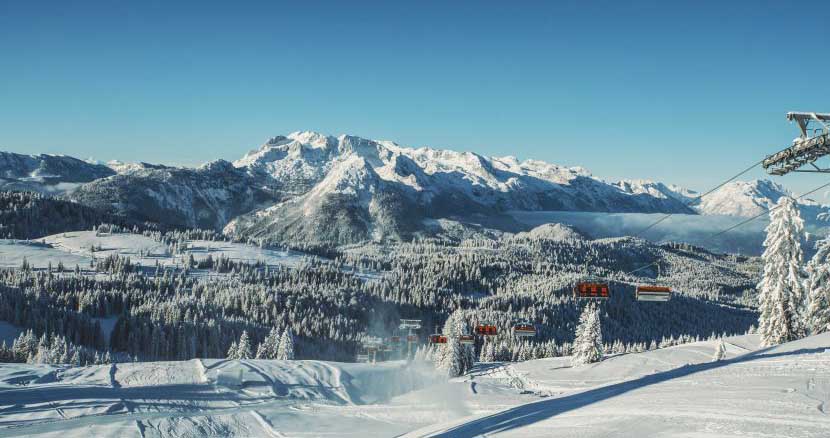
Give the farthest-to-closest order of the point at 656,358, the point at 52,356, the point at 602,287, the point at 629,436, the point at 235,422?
the point at 52,356
the point at 656,358
the point at 602,287
the point at 235,422
the point at 629,436

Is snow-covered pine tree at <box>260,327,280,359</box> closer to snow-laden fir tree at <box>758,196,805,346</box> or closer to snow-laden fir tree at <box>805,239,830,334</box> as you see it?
snow-laden fir tree at <box>758,196,805,346</box>

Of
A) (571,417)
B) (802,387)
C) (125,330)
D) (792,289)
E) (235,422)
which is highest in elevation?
(792,289)

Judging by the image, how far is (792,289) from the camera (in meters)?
59.4

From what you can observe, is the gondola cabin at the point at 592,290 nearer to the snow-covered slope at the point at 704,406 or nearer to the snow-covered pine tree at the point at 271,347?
the snow-covered slope at the point at 704,406

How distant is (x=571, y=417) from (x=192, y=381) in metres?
60.7

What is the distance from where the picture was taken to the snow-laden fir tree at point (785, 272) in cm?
5856

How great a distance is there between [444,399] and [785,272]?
34.5m

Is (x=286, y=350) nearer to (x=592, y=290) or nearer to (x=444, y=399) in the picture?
(x=444, y=399)

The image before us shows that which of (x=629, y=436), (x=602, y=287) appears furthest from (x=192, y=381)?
(x=629, y=436)

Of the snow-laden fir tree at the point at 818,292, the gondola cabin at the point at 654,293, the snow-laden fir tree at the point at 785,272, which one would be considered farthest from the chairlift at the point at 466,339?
the gondola cabin at the point at 654,293

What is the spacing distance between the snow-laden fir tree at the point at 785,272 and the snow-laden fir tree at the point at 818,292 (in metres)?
1.91

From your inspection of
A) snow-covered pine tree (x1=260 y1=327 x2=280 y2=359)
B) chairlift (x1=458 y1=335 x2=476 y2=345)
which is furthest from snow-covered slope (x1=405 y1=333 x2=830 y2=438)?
snow-covered pine tree (x1=260 y1=327 x2=280 y2=359)

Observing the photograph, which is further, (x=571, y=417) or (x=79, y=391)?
(x=79, y=391)

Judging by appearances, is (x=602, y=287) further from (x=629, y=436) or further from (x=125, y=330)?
(x=125, y=330)
